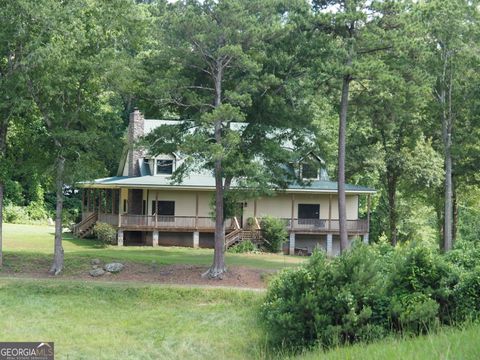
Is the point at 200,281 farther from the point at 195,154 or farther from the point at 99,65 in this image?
the point at 99,65

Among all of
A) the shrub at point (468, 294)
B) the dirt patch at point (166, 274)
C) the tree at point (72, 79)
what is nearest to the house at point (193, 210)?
the dirt patch at point (166, 274)

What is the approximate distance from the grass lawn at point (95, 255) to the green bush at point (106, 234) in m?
0.49

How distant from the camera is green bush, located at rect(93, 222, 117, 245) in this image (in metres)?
34.1

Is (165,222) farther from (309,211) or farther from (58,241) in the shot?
(58,241)

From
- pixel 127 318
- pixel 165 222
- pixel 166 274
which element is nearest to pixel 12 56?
pixel 166 274

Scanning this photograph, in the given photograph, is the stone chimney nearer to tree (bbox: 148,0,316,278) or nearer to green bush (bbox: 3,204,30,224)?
tree (bbox: 148,0,316,278)

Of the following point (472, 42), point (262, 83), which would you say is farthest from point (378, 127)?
point (262, 83)

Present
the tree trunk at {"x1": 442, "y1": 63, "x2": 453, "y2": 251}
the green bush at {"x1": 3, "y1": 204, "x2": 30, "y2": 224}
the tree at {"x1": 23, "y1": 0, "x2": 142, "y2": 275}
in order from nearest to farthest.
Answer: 1. the tree at {"x1": 23, "y1": 0, "x2": 142, "y2": 275}
2. the tree trunk at {"x1": 442, "y1": 63, "x2": 453, "y2": 251}
3. the green bush at {"x1": 3, "y1": 204, "x2": 30, "y2": 224}

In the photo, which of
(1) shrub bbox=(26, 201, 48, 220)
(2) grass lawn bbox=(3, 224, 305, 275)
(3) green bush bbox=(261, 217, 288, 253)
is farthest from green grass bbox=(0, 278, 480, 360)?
(1) shrub bbox=(26, 201, 48, 220)

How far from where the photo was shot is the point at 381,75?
2339 cm

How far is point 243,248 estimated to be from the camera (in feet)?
108

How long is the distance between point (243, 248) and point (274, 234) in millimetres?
2161

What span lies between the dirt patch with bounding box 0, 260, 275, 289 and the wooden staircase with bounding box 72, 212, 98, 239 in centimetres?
1356

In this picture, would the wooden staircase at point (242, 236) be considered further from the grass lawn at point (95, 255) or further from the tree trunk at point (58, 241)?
the tree trunk at point (58, 241)
